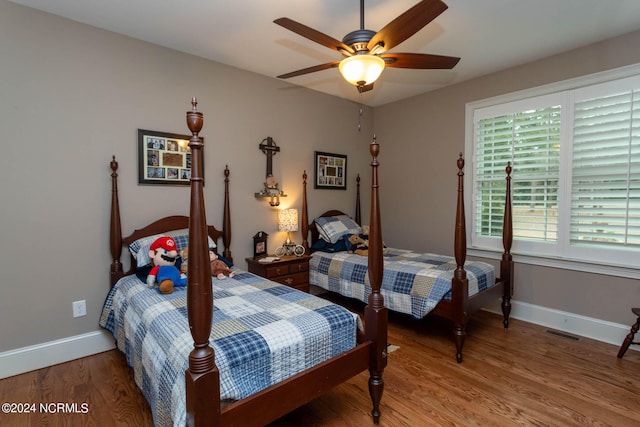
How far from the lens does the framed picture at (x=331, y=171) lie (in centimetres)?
406

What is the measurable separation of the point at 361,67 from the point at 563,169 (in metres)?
2.40

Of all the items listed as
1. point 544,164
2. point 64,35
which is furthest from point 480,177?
point 64,35

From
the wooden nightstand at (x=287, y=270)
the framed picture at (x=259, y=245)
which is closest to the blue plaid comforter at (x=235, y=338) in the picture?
the wooden nightstand at (x=287, y=270)

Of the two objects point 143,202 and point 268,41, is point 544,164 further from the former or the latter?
point 143,202

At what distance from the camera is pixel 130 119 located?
8.81 ft

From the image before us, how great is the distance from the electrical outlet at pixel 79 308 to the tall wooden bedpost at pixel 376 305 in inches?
89.4

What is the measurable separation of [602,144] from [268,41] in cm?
306

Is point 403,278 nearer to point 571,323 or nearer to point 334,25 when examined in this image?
point 571,323

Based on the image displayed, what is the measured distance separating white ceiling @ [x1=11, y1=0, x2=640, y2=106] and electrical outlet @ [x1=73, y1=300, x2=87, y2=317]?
86.3 inches

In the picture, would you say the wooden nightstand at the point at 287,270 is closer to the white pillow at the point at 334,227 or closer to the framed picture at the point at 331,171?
the white pillow at the point at 334,227

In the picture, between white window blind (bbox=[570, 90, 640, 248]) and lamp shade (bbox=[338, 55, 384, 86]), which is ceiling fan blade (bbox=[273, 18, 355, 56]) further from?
white window blind (bbox=[570, 90, 640, 248])

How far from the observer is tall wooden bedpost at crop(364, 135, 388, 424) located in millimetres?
1768

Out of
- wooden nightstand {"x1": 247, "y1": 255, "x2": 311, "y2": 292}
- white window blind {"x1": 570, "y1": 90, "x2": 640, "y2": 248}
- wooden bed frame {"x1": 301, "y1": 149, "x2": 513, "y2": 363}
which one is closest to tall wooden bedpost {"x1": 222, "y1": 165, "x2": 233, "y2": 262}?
wooden nightstand {"x1": 247, "y1": 255, "x2": 311, "y2": 292}

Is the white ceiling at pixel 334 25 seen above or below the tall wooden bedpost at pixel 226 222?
above
